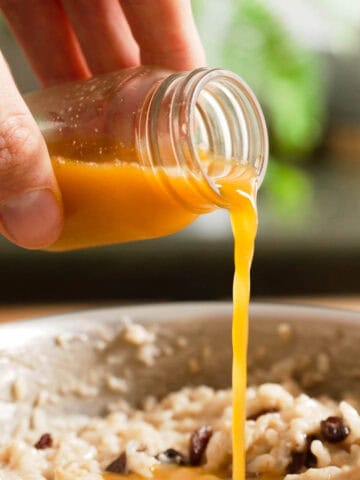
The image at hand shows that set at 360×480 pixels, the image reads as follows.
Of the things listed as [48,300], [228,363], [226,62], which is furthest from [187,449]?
[226,62]

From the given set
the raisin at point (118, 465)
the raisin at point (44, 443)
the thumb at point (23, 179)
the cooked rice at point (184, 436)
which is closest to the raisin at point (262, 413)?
the cooked rice at point (184, 436)

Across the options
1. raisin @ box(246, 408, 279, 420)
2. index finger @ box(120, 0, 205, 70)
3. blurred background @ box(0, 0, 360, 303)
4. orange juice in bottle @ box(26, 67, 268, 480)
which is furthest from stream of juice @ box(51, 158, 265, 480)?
blurred background @ box(0, 0, 360, 303)

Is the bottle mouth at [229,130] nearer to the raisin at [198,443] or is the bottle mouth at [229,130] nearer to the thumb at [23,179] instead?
the thumb at [23,179]

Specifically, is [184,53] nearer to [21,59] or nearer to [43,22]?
[43,22]

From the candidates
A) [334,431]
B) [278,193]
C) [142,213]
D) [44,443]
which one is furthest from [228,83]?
[278,193]

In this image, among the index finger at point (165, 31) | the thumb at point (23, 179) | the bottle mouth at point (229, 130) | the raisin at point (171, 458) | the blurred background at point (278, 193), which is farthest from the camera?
the blurred background at point (278, 193)

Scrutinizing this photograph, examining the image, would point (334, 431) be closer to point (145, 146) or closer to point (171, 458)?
point (171, 458)

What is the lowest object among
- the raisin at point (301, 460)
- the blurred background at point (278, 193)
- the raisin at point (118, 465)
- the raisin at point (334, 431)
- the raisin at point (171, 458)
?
the raisin at point (301, 460)

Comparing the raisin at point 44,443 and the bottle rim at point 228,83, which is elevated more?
the bottle rim at point 228,83

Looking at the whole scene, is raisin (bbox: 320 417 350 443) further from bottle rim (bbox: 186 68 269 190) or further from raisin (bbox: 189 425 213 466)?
bottle rim (bbox: 186 68 269 190)
